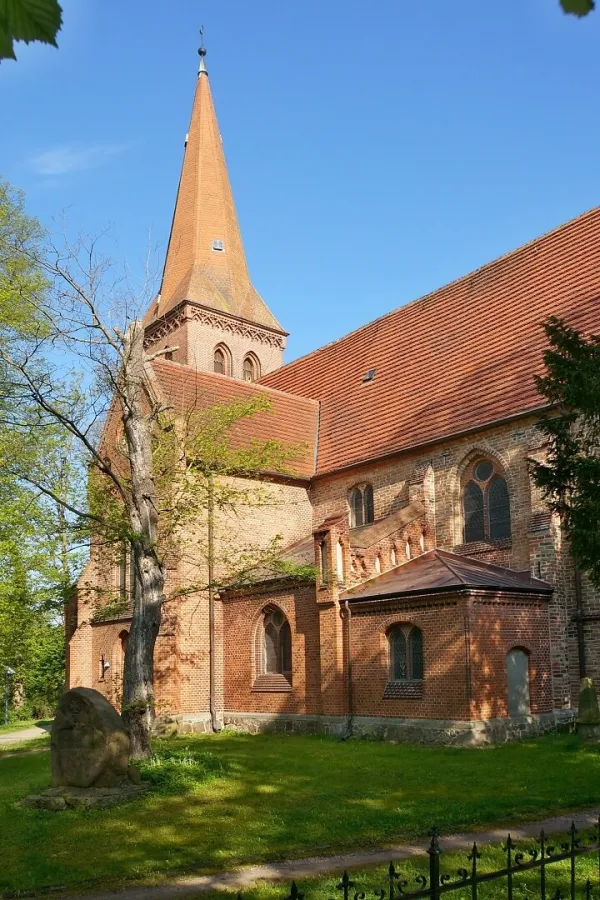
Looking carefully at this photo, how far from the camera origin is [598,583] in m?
11.6

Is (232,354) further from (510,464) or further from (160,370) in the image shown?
(510,464)

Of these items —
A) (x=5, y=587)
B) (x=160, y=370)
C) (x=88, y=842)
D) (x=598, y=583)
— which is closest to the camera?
(x=88, y=842)

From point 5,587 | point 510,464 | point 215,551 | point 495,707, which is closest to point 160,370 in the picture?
point 215,551

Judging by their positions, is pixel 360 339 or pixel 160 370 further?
pixel 360 339

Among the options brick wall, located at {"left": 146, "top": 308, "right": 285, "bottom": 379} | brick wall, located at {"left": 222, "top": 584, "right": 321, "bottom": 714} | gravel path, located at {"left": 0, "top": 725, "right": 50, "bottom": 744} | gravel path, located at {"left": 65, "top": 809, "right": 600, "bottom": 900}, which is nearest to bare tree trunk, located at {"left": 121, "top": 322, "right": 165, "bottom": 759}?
brick wall, located at {"left": 222, "top": 584, "right": 321, "bottom": 714}

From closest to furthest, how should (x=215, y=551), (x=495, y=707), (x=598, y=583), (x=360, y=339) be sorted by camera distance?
(x=598, y=583)
(x=495, y=707)
(x=215, y=551)
(x=360, y=339)

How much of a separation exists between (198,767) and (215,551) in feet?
31.3

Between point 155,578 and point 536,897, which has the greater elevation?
point 155,578

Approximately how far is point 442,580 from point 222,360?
2151 centimetres

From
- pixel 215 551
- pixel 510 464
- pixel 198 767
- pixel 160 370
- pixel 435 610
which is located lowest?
pixel 198 767

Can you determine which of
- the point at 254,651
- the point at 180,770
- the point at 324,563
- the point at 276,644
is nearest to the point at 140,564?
the point at 180,770

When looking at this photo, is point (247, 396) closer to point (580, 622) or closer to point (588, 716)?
point (580, 622)

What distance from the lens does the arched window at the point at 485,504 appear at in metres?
19.2

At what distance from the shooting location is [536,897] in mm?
6070
